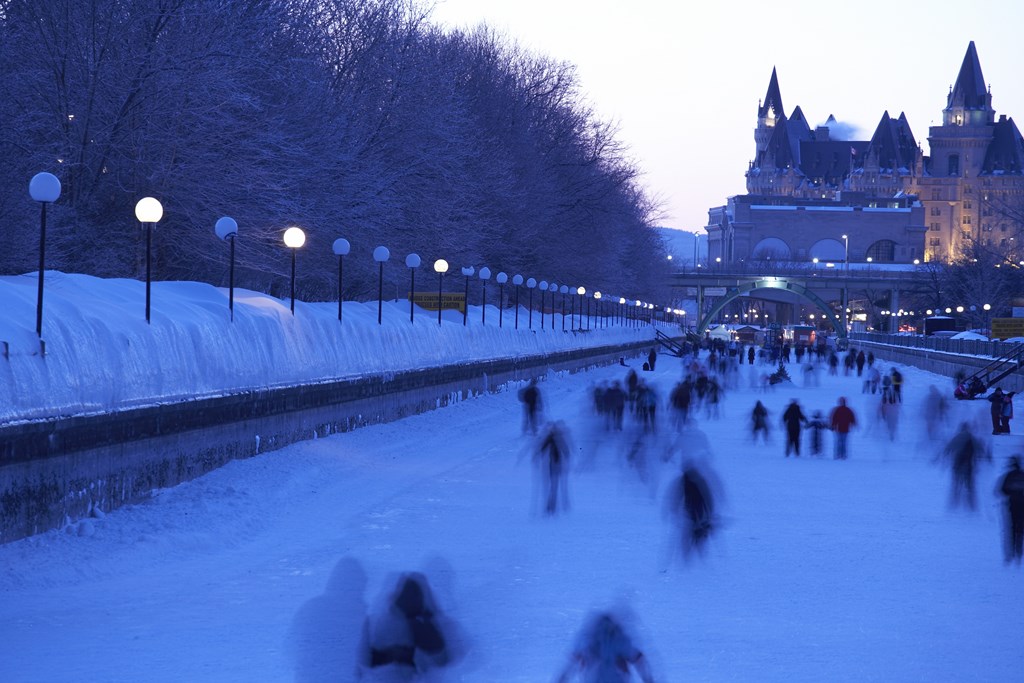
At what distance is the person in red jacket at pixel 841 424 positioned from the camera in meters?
22.3

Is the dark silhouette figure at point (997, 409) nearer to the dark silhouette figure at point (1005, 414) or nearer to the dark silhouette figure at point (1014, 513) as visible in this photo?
the dark silhouette figure at point (1005, 414)

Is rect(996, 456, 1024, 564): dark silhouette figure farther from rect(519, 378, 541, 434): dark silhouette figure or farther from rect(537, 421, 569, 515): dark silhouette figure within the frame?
rect(519, 378, 541, 434): dark silhouette figure

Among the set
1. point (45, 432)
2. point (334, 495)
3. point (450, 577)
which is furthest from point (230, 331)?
point (450, 577)

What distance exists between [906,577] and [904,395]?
33.8 meters

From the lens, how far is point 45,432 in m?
11.9

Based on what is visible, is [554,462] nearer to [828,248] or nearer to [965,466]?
[965,466]

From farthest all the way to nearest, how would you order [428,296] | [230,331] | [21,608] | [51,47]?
1. [428,296]
2. [51,47]
3. [230,331]
4. [21,608]

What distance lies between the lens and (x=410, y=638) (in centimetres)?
682

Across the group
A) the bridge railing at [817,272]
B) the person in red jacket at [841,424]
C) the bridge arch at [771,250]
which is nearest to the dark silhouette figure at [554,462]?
Answer: the person in red jacket at [841,424]

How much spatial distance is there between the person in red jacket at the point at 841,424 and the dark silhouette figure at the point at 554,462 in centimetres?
777

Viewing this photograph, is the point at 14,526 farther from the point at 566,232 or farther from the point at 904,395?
the point at 566,232

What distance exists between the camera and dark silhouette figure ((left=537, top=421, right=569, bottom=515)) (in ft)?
50.8

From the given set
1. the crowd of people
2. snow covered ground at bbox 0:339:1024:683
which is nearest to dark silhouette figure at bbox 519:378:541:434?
the crowd of people

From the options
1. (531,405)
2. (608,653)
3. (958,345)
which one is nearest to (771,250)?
(958,345)
